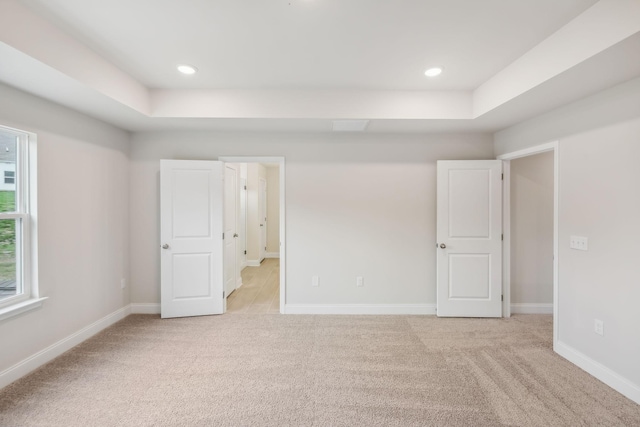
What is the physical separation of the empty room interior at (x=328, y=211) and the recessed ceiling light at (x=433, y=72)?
8 cm

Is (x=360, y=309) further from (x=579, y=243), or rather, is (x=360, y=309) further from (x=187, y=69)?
(x=187, y=69)

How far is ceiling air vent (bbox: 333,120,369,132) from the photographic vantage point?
9.88 feet

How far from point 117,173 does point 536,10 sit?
4.22 metres

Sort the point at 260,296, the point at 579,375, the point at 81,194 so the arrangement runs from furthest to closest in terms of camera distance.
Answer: the point at 260,296, the point at 81,194, the point at 579,375

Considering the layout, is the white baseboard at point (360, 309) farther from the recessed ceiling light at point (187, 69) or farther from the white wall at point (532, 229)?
the recessed ceiling light at point (187, 69)

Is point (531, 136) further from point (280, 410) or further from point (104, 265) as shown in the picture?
point (104, 265)

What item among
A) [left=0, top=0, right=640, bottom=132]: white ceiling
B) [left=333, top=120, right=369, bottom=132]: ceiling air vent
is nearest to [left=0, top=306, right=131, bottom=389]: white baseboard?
[left=0, top=0, right=640, bottom=132]: white ceiling

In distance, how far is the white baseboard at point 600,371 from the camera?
6.48 feet

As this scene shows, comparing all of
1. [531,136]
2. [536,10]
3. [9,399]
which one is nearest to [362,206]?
[531,136]

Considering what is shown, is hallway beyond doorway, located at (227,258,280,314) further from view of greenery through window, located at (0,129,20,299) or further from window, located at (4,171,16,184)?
window, located at (4,171,16,184)

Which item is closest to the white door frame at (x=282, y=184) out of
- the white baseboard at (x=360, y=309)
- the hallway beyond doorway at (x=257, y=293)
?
the white baseboard at (x=360, y=309)

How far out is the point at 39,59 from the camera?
1776 millimetres

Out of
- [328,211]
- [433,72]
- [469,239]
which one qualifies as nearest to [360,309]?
[328,211]

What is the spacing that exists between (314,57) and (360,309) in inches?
115
